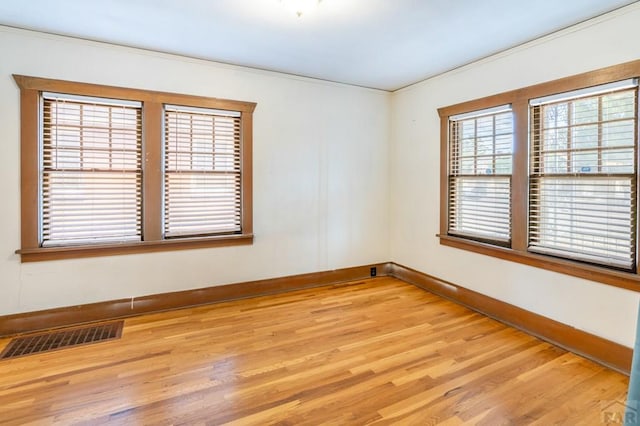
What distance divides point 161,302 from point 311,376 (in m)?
1.99

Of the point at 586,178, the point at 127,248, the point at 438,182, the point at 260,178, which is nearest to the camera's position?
the point at 586,178

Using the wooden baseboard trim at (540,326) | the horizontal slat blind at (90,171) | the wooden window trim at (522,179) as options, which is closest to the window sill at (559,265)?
the wooden window trim at (522,179)

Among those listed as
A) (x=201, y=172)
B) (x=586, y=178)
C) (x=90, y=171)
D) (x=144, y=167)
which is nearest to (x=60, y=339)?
(x=90, y=171)

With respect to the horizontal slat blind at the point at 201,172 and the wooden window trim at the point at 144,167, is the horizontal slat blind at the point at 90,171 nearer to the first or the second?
the wooden window trim at the point at 144,167

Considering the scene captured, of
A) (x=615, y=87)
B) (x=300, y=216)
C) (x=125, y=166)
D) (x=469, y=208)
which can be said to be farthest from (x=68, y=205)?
(x=615, y=87)

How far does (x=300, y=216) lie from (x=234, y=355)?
197 cm

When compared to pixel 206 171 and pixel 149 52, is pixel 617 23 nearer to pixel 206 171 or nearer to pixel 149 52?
pixel 206 171

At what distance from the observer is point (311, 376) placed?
2.40 m

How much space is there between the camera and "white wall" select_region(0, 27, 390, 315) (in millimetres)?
3002

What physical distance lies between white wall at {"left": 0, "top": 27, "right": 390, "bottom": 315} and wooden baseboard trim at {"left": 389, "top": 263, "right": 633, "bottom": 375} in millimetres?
1120

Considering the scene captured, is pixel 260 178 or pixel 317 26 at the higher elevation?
pixel 317 26

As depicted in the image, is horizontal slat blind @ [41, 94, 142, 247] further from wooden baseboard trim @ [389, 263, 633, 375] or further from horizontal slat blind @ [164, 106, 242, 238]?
wooden baseboard trim @ [389, 263, 633, 375]

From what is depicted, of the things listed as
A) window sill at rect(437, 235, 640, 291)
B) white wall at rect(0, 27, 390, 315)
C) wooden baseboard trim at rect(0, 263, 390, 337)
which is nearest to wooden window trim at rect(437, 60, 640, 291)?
window sill at rect(437, 235, 640, 291)

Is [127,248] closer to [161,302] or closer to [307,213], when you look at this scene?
[161,302]
